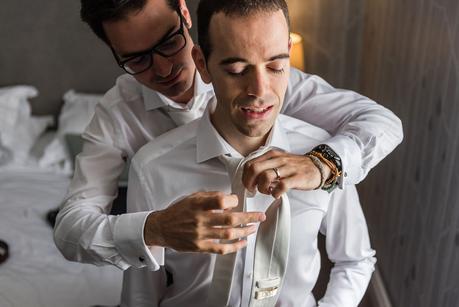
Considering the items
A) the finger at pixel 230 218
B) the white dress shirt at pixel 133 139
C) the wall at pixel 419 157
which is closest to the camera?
the finger at pixel 230 218

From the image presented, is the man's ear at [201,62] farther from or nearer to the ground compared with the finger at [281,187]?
farther from the ground

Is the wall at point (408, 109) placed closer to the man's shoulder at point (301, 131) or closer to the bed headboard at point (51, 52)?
the man's shoulder at point (301, 131)

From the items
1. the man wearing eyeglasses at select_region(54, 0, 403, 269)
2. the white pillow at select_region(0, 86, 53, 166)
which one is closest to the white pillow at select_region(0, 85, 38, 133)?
the white pillow at select_region(0, 86, 53, 166)

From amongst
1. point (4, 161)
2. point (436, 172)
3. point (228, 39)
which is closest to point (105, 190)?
point (228, 39)

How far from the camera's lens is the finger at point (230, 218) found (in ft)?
2.93

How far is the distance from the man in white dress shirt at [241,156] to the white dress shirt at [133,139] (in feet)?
0.28

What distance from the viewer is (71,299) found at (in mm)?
1979

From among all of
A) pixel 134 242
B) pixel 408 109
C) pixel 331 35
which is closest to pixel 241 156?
pixel 134 242

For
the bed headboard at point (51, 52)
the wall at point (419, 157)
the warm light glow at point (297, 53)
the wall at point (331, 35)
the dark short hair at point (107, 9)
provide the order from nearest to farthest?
the dark short hair at point (107, 9)
the wall at point (419, 157)
the warm light glow at point (297, 53)
the wall at point (331, 35)
the bed headboard at point (51, 52)

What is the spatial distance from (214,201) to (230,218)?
36 millimetres

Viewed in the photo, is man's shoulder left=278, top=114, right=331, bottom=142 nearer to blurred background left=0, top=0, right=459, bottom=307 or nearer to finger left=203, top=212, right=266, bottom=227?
finger left=203, top=212, right=266, bottom=227

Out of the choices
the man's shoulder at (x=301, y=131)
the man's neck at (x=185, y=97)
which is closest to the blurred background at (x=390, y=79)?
the man's shoulder at (x=301, y=131)

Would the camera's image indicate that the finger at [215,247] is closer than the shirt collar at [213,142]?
Yes

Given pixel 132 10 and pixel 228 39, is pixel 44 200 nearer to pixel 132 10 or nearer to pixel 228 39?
pixel 132 10
